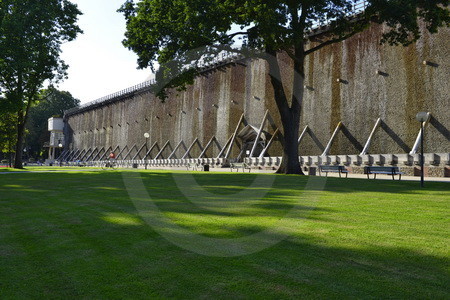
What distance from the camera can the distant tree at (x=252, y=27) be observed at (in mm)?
17672

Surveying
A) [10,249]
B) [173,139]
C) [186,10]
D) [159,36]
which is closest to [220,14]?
[186,10]

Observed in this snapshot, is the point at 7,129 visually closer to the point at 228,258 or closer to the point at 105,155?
the point at 105,155

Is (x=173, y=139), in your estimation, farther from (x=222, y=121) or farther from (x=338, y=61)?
(x=338, y=61)

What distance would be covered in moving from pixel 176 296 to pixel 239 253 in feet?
4.68

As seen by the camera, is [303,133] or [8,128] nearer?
[303,133]

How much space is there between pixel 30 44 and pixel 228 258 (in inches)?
1161

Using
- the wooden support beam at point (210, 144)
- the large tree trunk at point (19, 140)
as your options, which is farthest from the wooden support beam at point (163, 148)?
the large tree trunk at point (19, 140)

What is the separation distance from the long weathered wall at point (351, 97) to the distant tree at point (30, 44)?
62.3 ft

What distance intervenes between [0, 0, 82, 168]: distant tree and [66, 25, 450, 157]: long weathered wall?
19004 millimetres

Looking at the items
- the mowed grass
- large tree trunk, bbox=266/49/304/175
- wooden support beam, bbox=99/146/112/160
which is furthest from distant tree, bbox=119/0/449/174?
wooden support beam, bbox=99/146/112/160

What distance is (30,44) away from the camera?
2819 cm

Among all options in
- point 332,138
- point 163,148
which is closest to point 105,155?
point 163,148

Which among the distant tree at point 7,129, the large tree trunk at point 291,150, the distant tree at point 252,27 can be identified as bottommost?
the large tree trunk at point 291,150

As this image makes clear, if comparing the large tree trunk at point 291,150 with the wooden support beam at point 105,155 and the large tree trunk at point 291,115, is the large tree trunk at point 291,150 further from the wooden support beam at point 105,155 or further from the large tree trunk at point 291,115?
the wooden support beam at point 105,155
